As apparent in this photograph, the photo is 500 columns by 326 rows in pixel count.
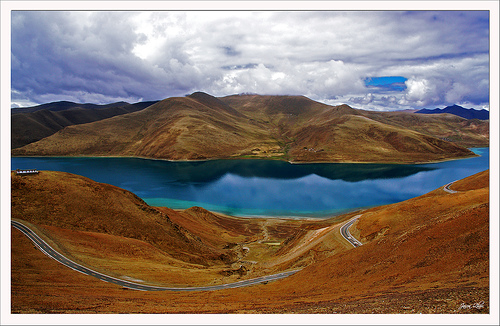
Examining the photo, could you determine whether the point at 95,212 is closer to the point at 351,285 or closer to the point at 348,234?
the point at 351,285

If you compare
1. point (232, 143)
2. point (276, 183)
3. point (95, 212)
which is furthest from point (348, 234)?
point (232, 143)

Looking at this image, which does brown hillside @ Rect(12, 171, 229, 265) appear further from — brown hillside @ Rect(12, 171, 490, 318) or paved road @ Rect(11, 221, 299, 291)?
brown hillside @ Rect(12, 171, 490, 318)

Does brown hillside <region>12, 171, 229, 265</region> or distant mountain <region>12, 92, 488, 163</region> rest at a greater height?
distant mountain <region>12, 92, 488, 163</region>

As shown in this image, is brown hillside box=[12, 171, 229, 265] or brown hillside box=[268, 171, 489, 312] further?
brown hillside box=[12, 171, 229, 265]

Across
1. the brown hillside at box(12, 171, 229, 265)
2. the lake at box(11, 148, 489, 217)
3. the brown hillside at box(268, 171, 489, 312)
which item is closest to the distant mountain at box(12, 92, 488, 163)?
the lake at box(11, 148, 489, 217)

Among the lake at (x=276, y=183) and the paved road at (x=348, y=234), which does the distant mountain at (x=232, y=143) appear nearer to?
the lake at (x=276, y=183)

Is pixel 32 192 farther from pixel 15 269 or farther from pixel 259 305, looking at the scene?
pixel 259 305
